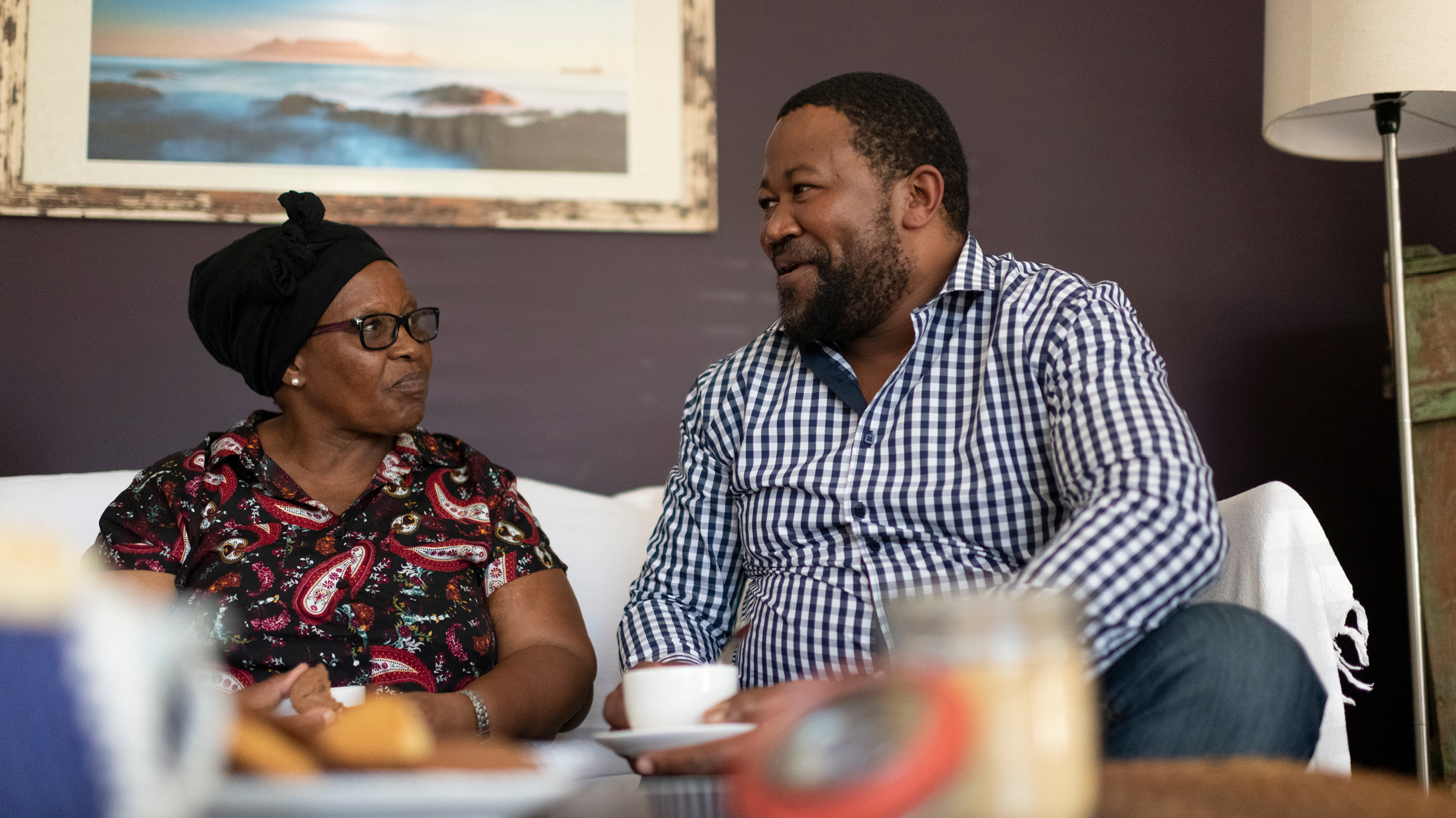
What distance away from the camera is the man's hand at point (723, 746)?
925 millimetres

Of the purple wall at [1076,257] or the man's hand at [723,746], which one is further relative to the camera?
the purple wall at [1076,257]

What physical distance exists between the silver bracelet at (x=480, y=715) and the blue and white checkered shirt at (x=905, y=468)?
0.20 meters

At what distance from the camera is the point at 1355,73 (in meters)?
2.30

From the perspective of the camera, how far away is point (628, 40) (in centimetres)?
276

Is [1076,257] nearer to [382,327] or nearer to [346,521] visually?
[382,327]

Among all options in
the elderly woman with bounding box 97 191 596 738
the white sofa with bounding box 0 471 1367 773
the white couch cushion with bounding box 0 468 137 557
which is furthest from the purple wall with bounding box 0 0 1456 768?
the elderly woman with bounding box 97 191 596 738

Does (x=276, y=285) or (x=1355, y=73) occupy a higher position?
(x=1355, y=73)

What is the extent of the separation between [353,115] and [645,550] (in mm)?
1176

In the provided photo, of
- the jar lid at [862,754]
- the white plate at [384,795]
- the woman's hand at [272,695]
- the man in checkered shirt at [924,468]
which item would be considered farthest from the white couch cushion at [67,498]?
the jar lid at [862,754]

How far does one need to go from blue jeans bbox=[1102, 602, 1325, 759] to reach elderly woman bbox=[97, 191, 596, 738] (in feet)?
2.81

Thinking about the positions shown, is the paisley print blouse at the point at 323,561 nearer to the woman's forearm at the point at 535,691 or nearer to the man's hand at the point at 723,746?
the woman's forearm at the point at 535,691

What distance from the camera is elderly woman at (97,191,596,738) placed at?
1732 millimetres

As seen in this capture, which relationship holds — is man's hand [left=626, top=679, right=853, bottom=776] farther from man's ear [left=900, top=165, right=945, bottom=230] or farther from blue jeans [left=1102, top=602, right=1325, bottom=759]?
man's ear [left=900, top=165, right=945, bottom=230]

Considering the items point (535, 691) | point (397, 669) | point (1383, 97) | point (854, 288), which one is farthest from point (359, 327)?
point (1383, 97)
